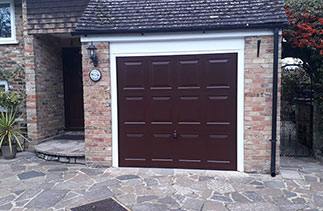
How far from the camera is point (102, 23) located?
18.0ft

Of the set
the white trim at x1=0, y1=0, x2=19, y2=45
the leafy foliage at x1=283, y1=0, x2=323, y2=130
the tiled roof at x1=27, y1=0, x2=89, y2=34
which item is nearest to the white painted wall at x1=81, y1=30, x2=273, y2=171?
the leafy foliage at x1=283, y1=0, x2=323, y2=130

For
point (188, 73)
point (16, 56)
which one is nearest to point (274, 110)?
point (188, 73)

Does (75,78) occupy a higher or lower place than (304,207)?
higher

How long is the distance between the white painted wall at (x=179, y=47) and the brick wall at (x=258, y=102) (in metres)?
0.12

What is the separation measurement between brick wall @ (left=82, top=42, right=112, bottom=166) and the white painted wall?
116 millimetres

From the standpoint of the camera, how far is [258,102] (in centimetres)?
504

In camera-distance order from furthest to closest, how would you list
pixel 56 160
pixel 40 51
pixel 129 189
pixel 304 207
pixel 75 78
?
pixel 75 78, pixel 40 51, pixel 56 160, pixel 129 189, pixel 304 207

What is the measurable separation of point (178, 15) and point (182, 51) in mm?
860

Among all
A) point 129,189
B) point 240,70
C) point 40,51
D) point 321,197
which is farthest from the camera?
point 40,51

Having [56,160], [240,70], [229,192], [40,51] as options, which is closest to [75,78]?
[40,51]

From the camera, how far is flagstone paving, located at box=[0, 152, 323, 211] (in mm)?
3848

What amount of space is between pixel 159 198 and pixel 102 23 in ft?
12.9

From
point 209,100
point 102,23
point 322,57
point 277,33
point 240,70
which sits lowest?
point 209,100

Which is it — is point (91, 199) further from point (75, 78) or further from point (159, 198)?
point (75, 78)
